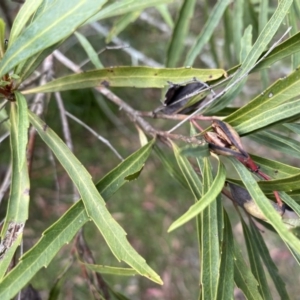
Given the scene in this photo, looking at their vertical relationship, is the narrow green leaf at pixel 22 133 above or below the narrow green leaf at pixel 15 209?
→ above

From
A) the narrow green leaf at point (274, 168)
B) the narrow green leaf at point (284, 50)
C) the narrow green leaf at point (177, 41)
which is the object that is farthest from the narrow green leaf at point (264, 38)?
the narrow green leaf at point (177, 41)

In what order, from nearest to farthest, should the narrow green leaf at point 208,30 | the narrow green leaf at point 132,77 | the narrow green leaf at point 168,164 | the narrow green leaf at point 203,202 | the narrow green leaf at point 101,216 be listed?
1. the narrow green leaf at point 203,202
2. the narrow green leaf at point 101,216
3. the narrow green leaf at point 132,77
4. the narrow green leaf at point 168,164
5. the narrow green leaf at point 208,30

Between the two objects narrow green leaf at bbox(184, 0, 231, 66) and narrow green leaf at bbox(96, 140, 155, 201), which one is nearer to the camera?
narrow green leaf at bbox(96, 140, 155, 201)

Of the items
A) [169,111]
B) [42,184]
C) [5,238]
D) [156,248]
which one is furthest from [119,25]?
[156,248]

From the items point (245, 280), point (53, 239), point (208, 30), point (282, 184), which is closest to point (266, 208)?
point (282, 184)

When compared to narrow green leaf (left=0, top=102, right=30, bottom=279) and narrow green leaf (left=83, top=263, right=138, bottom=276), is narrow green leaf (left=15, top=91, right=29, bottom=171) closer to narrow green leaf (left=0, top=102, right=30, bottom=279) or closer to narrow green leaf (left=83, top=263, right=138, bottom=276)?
narrow green leaf (left=0, top=102, right=30, bottom=279)

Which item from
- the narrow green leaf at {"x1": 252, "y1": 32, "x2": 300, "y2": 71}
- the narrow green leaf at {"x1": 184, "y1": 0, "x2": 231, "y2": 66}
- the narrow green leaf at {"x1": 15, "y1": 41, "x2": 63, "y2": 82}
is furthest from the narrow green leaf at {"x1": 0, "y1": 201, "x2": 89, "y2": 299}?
the narrow green leaf at {"x1": 184, "y1": 0, "x2": 231, "y2": 66}

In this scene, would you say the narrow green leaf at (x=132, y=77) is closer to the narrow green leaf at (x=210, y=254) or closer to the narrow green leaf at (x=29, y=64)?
the narrow green leaf at (x=29, y=64)

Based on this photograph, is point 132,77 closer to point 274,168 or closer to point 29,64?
point 29,64
